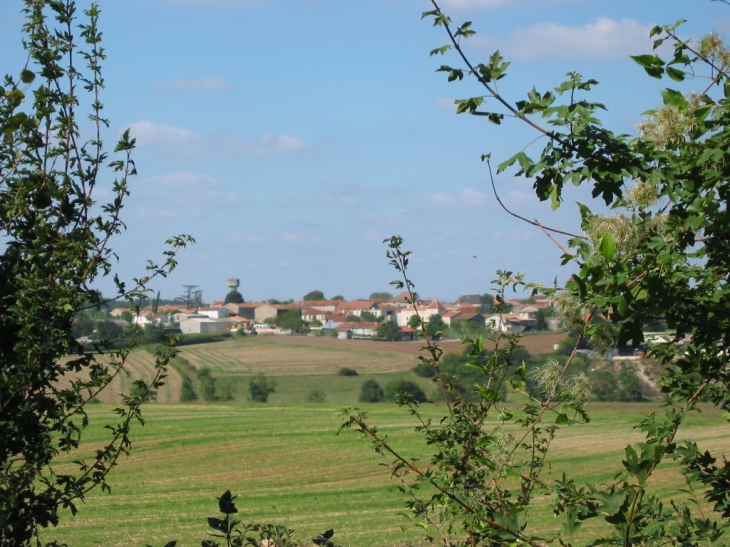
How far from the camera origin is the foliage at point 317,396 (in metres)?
59.6

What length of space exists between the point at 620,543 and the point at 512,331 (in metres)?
1.34

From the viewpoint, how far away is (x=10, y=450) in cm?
277

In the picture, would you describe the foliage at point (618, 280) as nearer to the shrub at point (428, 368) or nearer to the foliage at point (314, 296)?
the shrub at point (428, 368)

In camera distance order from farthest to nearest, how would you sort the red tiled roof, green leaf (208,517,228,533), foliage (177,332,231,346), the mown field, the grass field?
the red tiled roof
foliage (177,332,231,346)
the mown field
the grass field
green leaf (208,517,228,533)

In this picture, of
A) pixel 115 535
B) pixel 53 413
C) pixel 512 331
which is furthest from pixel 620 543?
pixel 115 535

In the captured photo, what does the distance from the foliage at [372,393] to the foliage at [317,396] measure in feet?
14.3

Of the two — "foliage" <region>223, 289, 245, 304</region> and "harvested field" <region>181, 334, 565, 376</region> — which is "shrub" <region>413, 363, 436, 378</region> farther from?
"foliage" <region>223, 289, 245, 304</region>

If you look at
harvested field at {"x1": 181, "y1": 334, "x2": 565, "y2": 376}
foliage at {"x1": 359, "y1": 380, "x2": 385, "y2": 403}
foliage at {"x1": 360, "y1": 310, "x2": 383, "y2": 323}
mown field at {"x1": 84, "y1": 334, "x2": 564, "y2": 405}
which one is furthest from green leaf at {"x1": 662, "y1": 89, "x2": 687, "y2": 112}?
foliage at {"x1": 360, "y1": 310, "x2": 383, "y2": 323}

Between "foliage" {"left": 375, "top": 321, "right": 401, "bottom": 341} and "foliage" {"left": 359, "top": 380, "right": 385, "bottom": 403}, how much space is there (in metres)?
13.4

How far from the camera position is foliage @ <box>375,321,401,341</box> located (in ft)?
232

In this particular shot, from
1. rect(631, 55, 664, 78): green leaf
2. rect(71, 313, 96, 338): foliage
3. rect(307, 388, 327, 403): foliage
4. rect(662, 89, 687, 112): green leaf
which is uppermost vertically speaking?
rect(631, 55, 664, 78): green leaf

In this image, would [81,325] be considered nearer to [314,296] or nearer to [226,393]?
[226,393]

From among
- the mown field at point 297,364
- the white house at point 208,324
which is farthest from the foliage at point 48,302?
the white house at point 208,324

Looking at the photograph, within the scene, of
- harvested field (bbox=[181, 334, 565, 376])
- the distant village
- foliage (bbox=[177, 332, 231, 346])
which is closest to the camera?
harvested field (bbox=[181, 334, 565, 376])
